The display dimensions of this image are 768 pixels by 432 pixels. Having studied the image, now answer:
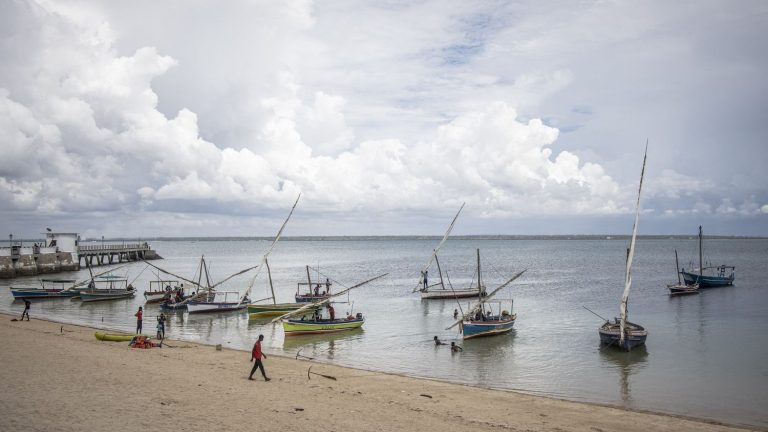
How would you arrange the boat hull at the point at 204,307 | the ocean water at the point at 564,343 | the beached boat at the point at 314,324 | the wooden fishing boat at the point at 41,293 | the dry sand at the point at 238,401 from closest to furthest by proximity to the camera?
1. the dry sand at the point at 238,401
2. the ocean water at the point at 564,343
3. the beached boat at the point at 314,324
4. the boat hull at the point at 204,307
5. the wooden fishing boat at the point at 41,293

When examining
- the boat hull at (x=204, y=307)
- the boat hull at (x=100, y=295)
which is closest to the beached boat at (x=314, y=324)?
the boat hull at (x=204, y=307)

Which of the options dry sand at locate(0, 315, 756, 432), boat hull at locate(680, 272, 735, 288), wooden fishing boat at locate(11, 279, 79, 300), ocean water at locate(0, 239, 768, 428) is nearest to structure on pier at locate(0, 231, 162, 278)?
ocean water at locate(0, 239, 768, 428)

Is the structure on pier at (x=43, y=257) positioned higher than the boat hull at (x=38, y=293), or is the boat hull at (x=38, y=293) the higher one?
the structure on pier at (x=43, y=257)

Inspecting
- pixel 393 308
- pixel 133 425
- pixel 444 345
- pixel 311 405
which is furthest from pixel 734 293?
pixel 133 425

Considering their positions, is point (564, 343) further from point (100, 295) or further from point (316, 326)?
point (100, 295)

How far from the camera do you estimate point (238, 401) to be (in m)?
16.8

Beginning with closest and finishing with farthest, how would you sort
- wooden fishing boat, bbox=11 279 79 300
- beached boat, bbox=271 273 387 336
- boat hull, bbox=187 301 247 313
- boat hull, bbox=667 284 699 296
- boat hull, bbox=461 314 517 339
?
1. boat hull, bbox=461 314 517 339
2. beached boat, bbox=271 273 387 336
3. boat hull, bbox=187 301 247 313
4. wooden fishing boat, bbox=11 279 79 300
5. boat hull, bbox=667 284 699 296

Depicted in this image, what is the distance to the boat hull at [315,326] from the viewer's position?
33.6 metres

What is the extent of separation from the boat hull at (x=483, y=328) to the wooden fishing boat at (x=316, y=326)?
25.4 feet

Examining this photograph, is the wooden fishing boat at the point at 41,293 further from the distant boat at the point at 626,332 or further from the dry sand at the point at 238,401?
the distant boat at the point at 626,332

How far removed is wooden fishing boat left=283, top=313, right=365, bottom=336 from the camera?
33625 millimetres

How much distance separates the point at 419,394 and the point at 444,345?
11.1 meters

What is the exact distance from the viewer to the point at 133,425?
1345 centimetres

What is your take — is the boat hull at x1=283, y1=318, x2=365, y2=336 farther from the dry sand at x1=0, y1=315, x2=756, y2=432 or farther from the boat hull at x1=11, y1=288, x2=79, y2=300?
the boat hull at x1=11, y1=288, x2=79, y2=300
